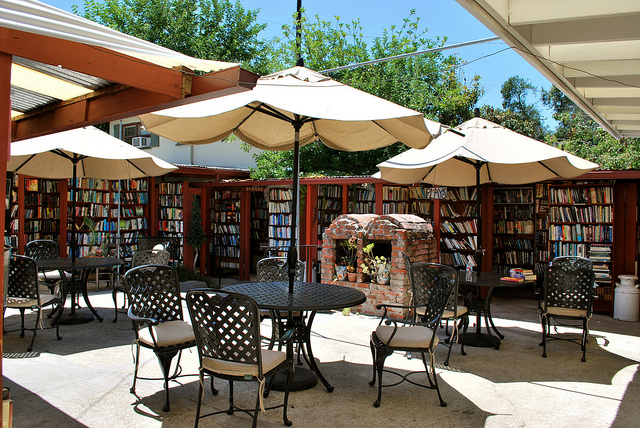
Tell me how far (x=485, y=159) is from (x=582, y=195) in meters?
4.11

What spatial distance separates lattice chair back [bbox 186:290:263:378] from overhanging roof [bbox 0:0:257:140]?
1310 mm

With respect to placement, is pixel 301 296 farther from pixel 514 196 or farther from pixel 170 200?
pixel 170 200

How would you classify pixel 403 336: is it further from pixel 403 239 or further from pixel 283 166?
pixel 283 166

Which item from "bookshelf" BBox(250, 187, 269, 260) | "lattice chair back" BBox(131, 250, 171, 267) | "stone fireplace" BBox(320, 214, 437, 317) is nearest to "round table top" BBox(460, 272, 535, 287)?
"stone fireplace" BBox(320, 214, 437, 317)

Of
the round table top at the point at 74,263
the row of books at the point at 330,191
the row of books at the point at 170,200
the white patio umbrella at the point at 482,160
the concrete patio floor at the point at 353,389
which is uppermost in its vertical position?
the white patio umbrella at the point at 482,160

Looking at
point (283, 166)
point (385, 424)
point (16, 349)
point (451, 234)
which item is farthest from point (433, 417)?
point (283, 166)

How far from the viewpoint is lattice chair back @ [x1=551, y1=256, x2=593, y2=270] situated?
6.32 m

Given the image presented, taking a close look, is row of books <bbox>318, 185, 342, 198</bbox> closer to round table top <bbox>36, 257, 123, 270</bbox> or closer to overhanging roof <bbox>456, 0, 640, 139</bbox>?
round table top <bbox>36, 257, 123, 270</bbox>

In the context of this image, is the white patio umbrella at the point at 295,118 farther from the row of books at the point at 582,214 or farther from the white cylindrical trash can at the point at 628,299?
the row of books at the point at 582,214

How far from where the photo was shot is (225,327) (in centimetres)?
295

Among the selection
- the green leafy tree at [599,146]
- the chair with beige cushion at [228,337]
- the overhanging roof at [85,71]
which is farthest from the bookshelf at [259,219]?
the green leafy tree at [599,146]

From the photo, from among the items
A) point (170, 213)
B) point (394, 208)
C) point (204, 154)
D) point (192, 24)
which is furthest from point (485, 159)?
point (192, 24)

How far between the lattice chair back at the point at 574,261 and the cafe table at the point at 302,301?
4034mm

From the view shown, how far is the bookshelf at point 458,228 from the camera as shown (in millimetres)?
9000
